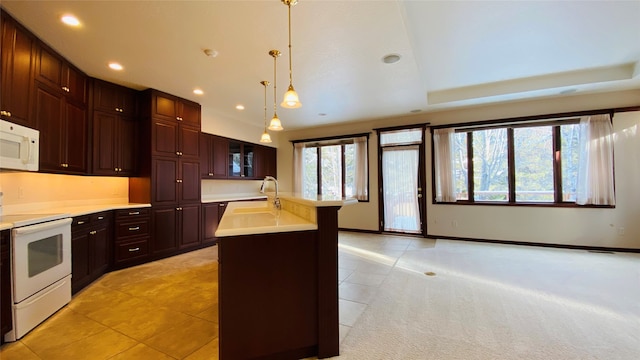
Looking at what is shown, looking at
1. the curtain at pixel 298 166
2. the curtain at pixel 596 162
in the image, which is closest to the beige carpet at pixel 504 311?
the curtain at pixel 596 162

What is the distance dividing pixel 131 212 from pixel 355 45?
3737 mm

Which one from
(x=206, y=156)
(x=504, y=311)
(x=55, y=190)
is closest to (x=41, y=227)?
(x=55, y=190)

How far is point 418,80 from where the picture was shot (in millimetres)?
3768

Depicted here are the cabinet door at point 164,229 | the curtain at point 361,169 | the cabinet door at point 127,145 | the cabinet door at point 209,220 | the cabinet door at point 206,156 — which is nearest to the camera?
the cabinet door at point 127,145

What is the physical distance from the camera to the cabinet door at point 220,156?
525 centimetres

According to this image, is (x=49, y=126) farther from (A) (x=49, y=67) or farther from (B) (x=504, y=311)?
(B) (x=504, y=311)

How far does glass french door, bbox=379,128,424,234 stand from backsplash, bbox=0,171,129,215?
16.4ft

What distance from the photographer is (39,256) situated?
2.21 m

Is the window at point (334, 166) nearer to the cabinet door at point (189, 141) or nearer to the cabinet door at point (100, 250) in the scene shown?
the cabinet door at point (189, 141)

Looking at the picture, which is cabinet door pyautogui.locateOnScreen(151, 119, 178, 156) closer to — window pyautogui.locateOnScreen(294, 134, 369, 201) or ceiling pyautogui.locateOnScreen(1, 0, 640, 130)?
ceiling pyautogui.locateOnScreen(1, 0, 640, 130)

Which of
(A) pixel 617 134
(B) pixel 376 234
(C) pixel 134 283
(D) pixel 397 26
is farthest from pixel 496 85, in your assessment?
(C) pixel 134 283

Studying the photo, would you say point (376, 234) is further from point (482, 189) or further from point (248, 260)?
point (248, 260)

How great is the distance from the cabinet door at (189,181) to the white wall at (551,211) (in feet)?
12.2

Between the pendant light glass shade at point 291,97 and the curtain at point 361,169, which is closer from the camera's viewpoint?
the pendant light glass shade at point 291,97
